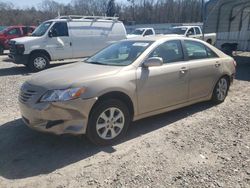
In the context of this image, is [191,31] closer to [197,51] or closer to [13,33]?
[13,33]

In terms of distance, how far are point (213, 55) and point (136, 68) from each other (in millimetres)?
2385

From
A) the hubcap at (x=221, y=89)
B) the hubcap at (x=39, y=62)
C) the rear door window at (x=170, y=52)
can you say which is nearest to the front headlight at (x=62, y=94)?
the rear door window at (x=170, y=52)

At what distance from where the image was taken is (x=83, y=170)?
3.47m

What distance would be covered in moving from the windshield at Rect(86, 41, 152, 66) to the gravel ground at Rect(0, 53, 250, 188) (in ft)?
4.14

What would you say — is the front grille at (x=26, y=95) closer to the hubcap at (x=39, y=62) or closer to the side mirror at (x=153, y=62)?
the side mirror at (x=153, y=62)

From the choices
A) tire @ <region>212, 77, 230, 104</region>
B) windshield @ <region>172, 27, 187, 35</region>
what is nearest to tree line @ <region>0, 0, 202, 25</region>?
windshield @ <region>172, 27, 187, 35</region>

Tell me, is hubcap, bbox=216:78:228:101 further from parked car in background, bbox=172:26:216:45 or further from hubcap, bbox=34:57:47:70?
parked car in background, bbox=172:26:216:45

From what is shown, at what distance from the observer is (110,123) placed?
4.11 m

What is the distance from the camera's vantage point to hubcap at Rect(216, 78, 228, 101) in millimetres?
6051

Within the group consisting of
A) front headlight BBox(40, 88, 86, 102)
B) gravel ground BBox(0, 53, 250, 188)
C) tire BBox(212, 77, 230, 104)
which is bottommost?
gravel ground BBox(0, 53, 250, 188)

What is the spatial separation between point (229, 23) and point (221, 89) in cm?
1305

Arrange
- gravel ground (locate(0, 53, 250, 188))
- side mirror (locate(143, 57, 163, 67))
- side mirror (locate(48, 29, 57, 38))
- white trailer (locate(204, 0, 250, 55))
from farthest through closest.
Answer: white trailer (locate(204, 0, 250, 55))
side mirror (locate(48, 29, 57, 38))
side mirror (locate(143, 57, 163, 67))
gravel ground (locate(0, 53, 250, 188))

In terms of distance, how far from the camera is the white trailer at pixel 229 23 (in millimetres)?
14812

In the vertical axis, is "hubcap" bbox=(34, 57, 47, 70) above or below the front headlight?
below
